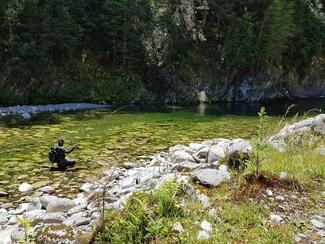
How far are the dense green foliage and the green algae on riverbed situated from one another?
5.87m

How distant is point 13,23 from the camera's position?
25.1m

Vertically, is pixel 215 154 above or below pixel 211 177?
below

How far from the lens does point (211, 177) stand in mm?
6383

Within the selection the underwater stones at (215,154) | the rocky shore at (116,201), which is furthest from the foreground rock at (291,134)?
the underwater stones at (215,154)

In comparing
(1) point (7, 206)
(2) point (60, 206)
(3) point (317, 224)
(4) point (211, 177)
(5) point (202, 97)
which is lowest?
(1) point (7, 206)

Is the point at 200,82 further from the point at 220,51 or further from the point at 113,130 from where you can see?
the point at 113,130

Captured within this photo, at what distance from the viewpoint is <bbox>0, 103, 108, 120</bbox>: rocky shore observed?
67.7 feet

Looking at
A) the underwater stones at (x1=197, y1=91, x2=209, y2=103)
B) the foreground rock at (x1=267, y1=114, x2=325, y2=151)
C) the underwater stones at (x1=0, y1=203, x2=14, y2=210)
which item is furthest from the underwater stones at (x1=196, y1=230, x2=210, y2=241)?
the underwater stones at (x1=197, y1=91, x2=209, y2=103)

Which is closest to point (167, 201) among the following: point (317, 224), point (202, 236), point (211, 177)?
point (202, 236)

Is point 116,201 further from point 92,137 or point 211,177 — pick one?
point 92,137

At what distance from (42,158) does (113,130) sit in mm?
5247

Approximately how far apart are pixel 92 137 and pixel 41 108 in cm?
986

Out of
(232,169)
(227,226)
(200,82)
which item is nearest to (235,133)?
(232,169)

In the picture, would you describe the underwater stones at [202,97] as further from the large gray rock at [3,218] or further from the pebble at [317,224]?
the pebble at [317,224]
